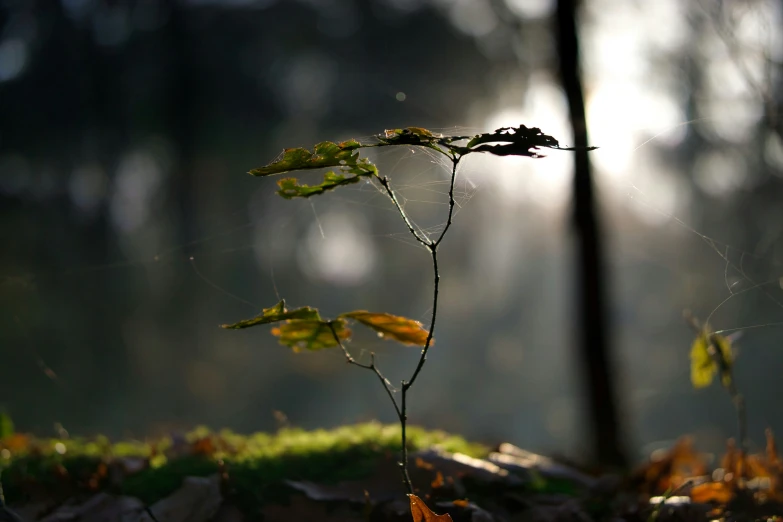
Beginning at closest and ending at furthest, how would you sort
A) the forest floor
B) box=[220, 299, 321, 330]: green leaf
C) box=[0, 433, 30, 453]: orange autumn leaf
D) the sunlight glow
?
box=[220, 299, 321, 330]: green leaf, the forest floor, box=[0, 433, 30, 453]: orange autumn leaf, the sunlight glow

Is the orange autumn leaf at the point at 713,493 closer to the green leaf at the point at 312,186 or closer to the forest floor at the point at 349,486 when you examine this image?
the forest floor at the point at 349,486

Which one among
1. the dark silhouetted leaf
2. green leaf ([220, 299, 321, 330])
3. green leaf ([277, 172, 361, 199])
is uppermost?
the dark silhouetted leaf

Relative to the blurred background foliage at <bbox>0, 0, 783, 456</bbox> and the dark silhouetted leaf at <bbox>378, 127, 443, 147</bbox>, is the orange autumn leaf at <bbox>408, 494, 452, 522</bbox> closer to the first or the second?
the dark silhouetted leaf at <bbox>378, 127, 443, 147</bbox>

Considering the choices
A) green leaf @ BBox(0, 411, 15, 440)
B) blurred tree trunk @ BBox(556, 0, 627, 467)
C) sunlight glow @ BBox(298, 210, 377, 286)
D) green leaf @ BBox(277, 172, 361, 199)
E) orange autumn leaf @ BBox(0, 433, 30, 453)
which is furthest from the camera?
sunlight glow @ BBox(298, 210, 377, 286)

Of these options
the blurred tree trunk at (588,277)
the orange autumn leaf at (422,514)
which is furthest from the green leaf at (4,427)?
the blurred tree trunk at (588,277)

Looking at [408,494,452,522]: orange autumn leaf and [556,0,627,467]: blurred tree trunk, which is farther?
[556,0,627,467]: blurred tree trunk

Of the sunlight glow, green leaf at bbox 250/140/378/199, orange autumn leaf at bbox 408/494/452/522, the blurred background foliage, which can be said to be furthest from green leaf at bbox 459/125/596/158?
the sunlight glow

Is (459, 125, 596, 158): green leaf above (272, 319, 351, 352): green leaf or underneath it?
above
